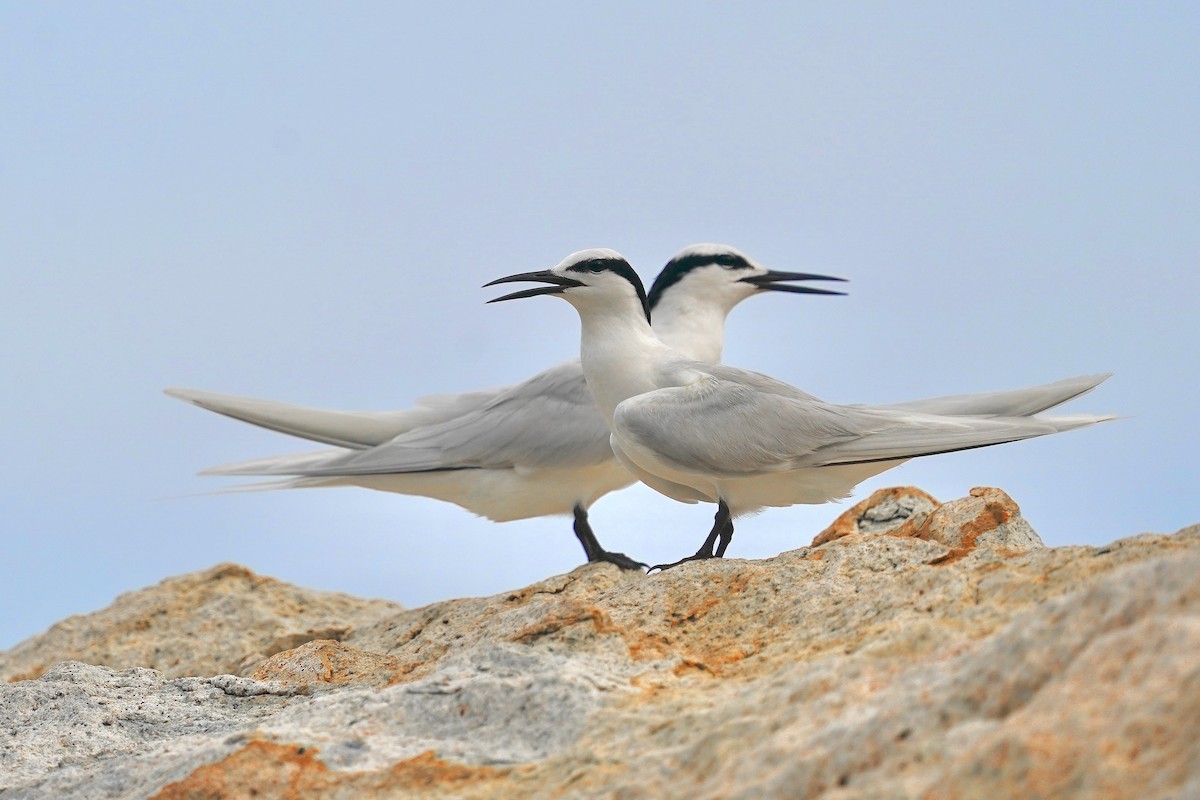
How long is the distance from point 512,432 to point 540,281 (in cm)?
→ 133

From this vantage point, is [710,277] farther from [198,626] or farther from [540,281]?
[198,626]

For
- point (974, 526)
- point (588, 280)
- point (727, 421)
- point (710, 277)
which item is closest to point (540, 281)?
point (588, 280)

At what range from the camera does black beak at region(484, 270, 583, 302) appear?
620cm

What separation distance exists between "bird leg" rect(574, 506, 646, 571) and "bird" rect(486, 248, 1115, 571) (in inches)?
20.8

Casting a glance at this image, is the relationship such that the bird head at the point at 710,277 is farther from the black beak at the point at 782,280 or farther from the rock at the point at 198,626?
the rock at the point at 198,626

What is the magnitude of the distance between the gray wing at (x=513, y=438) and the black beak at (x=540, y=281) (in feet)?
3.34

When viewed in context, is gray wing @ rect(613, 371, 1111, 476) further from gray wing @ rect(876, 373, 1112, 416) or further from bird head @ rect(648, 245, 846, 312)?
bird head @ rect(648, 245, 846, 312)

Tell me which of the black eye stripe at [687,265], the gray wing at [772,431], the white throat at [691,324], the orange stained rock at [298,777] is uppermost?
the black eye stripe at [687,265]

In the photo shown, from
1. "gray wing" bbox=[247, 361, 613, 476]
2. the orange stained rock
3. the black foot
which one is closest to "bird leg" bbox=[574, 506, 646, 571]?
the black foot

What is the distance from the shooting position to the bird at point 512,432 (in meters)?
7.17

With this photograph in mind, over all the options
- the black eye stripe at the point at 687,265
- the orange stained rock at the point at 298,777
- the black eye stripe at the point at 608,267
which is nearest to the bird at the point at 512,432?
the black eye stripe at the point at 687,265

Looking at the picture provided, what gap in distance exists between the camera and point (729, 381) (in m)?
5.94

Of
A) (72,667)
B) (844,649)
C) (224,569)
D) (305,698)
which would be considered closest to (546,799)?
(844,649)

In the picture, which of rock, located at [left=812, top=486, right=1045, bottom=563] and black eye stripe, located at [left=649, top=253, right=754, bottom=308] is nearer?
rock, located at [left=812, top=486, right=1045, bottom=563]
